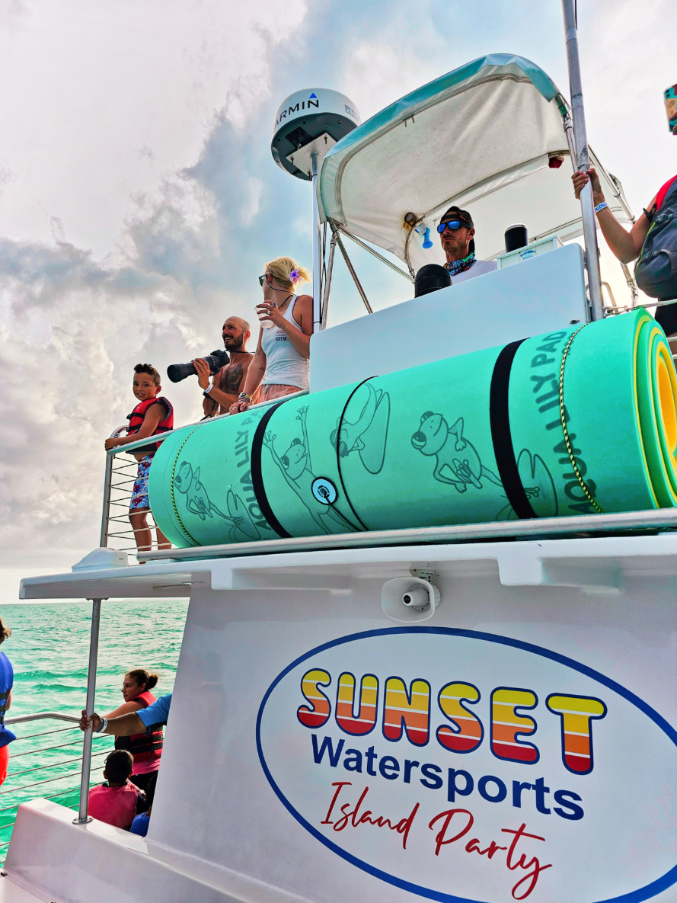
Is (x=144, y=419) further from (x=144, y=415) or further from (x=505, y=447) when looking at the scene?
(x=505, y=447)

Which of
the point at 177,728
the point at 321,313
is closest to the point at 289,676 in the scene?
the point at 177,728

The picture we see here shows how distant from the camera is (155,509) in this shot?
6.46 feet

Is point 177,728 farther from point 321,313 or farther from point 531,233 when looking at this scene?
point 531,233

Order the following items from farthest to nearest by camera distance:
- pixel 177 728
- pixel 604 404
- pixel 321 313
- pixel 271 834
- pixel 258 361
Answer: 1. pixel 258 361
2. pixel 321 313
3. pixel 177 728
4. pixel 271 834
5. pixel 604 404

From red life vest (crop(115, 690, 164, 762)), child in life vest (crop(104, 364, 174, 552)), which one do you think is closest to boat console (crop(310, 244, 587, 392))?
child in life vest (crop(104, 364, 174, 552))

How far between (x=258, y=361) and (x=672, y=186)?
6.52 ft

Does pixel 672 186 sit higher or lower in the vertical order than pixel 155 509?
higher

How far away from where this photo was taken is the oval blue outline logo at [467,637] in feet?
3.92

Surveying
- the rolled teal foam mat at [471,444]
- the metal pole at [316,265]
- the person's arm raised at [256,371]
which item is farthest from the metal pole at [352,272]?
the rolled teal foam mat at [471,444]

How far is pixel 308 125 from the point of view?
3.26 m

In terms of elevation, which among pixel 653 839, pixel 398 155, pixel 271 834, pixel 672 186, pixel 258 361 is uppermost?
pixel 398 155

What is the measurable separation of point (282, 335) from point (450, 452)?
67.7 inches

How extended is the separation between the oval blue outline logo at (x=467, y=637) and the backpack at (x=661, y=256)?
1315 millimetres

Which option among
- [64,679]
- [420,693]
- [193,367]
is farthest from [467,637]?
[64,679]
